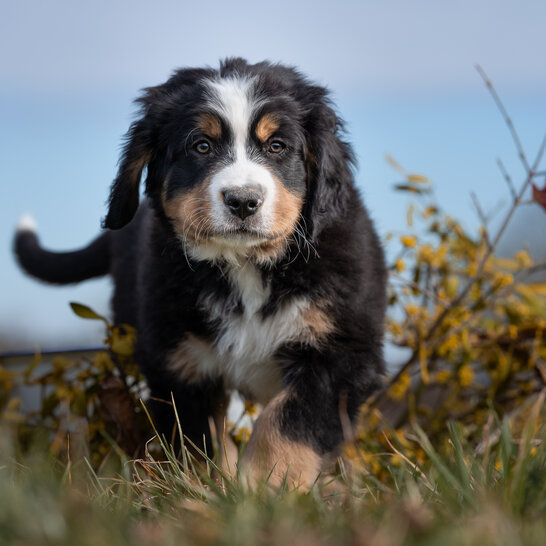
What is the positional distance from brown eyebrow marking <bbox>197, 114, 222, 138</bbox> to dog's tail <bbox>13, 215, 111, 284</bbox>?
1.61 m

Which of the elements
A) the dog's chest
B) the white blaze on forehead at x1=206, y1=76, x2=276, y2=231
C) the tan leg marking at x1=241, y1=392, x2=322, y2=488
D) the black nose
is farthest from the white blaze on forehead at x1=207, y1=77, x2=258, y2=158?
the tan leg marking at x1=241, y1=392, x2=322, y2=488

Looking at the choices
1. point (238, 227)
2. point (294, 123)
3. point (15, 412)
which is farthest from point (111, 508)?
point (15, 412)

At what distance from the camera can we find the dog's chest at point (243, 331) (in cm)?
254

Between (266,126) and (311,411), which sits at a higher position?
(266,126)

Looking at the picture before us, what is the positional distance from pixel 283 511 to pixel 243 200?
1209 millimetres

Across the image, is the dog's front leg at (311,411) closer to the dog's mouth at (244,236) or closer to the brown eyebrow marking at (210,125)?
the dog's mouth at (244,236)

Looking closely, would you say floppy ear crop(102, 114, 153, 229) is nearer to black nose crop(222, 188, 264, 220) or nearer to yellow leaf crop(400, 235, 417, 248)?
black nose crop(222, 188, 264, 220)

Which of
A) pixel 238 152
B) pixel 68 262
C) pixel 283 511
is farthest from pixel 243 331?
pixel 68 262

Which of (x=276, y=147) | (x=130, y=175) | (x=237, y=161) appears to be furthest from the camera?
(x=130, y=175)

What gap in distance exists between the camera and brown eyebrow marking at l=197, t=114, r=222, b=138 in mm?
2479

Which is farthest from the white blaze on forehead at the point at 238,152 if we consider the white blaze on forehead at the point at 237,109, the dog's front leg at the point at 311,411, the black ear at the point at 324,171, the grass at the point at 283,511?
the grass at the point at 283,511

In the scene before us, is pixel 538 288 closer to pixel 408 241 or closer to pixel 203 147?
pixel 408 241

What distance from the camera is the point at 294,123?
2.56 metres

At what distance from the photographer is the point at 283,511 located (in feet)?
4.14
